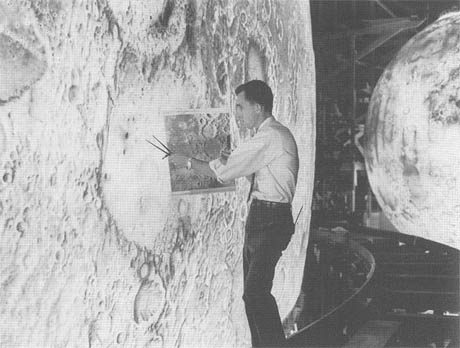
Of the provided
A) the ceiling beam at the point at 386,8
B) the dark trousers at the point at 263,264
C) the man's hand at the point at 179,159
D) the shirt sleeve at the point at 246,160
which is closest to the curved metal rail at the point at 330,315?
the dark trousers at the point at 263,264

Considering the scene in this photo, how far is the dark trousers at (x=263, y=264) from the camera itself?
357cm

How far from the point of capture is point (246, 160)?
3.45 meters

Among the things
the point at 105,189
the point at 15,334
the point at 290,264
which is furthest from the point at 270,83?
the point at 15,334

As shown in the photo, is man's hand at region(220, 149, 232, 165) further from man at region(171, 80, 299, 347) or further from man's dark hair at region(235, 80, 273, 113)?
man's dark hair at region(235, 80, 273, 113)

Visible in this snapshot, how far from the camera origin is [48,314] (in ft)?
8.05

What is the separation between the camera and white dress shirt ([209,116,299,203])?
3.43 meters

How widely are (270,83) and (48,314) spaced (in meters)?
1.96

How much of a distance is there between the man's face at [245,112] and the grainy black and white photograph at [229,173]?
0.01 m

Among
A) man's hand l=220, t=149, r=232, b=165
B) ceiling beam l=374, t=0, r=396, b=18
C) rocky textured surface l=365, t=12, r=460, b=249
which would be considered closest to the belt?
man's hand l=220, t=149, r=232, b=165

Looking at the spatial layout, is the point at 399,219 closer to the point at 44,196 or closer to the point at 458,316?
the point at 458,316

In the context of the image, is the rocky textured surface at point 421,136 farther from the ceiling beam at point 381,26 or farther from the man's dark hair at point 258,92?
the man's dark hair at point 258,92

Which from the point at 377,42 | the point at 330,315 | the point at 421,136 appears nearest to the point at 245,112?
the point at 421,136

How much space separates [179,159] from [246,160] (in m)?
0.44

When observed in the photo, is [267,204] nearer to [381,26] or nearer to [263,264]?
[263,264]
